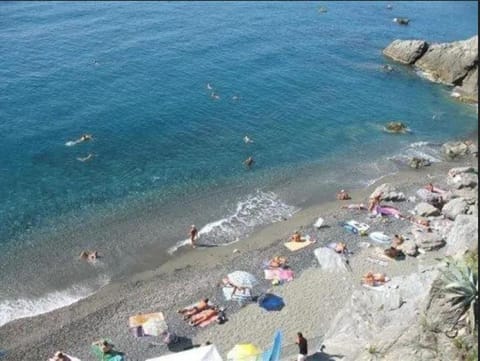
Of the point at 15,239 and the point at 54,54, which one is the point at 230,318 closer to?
the point at 15,239

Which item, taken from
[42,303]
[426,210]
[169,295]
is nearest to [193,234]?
[169,295]

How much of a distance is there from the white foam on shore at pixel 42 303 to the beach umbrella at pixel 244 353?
11.5 m

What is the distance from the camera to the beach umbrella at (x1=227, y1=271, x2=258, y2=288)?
32812mm

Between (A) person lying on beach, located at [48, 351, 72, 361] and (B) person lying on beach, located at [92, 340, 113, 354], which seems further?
(B) person lying on beach, located at [92, 340, 113, 354]

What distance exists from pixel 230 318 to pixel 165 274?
672cm

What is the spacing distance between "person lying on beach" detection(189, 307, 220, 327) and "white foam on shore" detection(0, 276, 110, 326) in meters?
7.54

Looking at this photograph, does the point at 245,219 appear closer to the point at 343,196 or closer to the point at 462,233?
the point at 343,196

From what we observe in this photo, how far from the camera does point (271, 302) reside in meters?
32.8

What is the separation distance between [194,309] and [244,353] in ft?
17.6

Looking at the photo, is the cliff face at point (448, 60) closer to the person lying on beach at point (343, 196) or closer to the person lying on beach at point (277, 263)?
the person lying on beach at point (343, 196)

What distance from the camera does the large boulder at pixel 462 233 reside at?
3478cm

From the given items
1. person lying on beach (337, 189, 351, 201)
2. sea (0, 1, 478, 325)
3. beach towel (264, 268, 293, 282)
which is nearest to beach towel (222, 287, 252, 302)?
beach towel (264, 268, 293, 282)

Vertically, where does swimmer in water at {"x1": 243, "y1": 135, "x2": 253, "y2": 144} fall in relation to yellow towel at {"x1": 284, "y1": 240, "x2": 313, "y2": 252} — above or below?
above

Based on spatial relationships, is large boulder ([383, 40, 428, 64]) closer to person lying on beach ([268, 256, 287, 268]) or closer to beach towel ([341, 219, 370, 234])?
beach towel ([341, 219, 370, 234])
